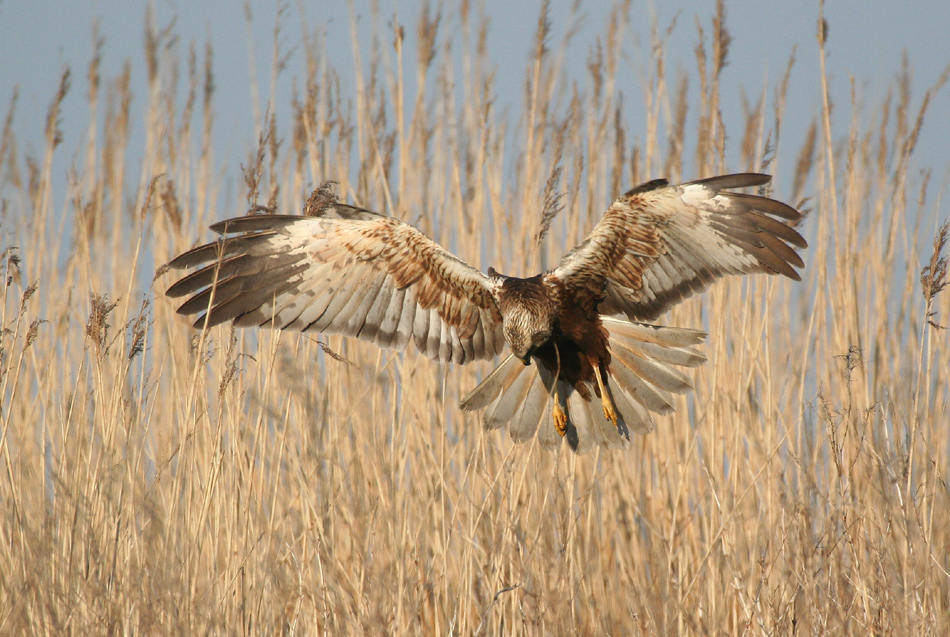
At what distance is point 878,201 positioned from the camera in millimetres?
3340

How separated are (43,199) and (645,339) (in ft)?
7.46

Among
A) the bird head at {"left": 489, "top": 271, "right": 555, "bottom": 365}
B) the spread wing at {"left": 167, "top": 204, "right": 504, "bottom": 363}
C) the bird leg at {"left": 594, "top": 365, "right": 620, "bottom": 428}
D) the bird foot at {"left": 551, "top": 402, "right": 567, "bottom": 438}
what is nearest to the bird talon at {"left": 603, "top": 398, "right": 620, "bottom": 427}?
the bird leg at {"left": 594, "top": 365, "right": 620, "bottom": 428}

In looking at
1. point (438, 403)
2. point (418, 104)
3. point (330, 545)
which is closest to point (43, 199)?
point (418, 104)

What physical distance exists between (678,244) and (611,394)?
0.53m

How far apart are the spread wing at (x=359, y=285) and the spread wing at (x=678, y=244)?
37 centimetres

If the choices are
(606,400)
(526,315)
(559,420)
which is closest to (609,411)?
(606,400)

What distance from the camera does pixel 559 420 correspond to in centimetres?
283

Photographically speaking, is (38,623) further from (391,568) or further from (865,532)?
(865,532)

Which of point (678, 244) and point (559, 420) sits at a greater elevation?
point (678, 244)

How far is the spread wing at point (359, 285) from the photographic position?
293 centimetres

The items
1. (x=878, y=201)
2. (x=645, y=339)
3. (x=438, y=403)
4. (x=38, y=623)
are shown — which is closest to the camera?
(x=38, y=623)

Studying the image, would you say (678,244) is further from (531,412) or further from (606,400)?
(531,412)

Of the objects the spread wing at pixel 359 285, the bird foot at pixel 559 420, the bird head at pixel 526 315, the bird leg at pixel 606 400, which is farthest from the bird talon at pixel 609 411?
the spread wing at pixel 359 285

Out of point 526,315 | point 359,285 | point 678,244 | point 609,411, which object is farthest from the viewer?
point 359,285
